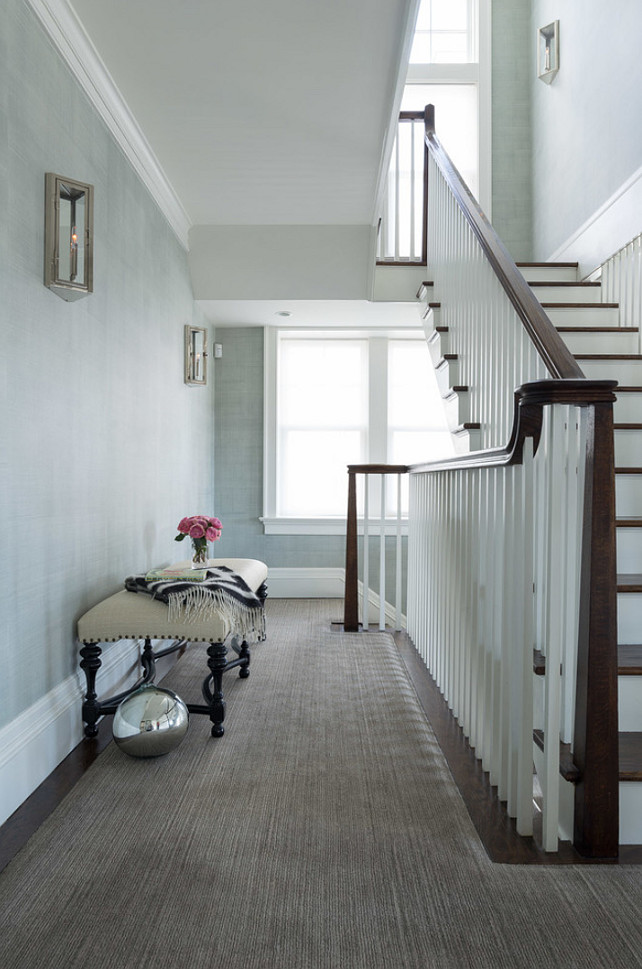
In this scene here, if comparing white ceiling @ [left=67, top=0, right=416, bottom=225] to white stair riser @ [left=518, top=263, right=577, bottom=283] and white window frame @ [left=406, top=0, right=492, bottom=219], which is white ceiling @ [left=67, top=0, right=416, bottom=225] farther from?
white window frame @ [left=406, top=0, right=492, bottom=219]

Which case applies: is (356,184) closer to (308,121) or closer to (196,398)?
(308,121)

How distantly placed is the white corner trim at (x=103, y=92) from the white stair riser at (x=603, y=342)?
7.35ft

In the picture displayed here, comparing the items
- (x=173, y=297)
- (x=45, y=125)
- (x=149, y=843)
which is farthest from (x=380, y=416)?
(x=149, y=843)

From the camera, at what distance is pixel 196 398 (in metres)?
4.81

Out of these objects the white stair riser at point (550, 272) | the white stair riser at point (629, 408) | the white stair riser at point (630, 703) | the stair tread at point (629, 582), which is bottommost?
the white stair riser at point (630, 703)

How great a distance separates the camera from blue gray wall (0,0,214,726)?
2.01 metres

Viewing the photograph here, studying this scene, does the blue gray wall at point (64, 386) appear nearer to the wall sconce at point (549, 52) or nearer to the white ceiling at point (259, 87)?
the white ceiling at point (259, 87)

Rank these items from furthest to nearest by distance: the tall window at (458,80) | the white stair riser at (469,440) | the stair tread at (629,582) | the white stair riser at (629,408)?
the tall window at (458,80)
the white stair riser at (469,440)
the white stair riser at (629,408)
the stair tread at (629,582)

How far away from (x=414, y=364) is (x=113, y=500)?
3.39 metres

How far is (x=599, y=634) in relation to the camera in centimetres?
154

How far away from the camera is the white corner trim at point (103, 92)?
227 cm

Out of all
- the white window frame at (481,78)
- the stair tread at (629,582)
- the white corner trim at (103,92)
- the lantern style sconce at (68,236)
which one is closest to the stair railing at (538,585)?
the stair tread at (629,582)

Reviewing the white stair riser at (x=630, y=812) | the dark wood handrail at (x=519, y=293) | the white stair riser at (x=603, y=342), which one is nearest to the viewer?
the white stair riser at (x=630, y=812)

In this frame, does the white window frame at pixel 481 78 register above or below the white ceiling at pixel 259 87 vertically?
above
